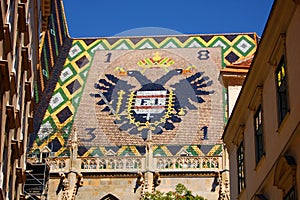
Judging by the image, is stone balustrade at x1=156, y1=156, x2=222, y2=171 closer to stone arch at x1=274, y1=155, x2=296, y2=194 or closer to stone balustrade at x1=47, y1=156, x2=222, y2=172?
stone balustrade at x1=47, y1=156, x2=222, y2=172

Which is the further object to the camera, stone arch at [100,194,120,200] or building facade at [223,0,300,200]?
stone arch at [100,194,120,200]

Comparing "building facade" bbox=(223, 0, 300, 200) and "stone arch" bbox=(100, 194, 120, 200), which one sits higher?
"stone arch" bbox=(100, 194, 120, 200)

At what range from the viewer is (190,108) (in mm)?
29203

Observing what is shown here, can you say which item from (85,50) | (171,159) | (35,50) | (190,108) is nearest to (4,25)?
(35,50)

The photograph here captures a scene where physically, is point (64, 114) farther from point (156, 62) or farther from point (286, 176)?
point (286, 176)

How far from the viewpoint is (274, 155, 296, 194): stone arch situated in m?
9.63

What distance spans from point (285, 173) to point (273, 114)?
4.27ft

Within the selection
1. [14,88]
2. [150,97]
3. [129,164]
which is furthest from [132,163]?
[14,88]

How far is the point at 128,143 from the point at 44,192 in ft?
15.6

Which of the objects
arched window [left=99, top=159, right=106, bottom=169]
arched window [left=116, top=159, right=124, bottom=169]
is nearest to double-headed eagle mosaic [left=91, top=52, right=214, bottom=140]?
arched window [left=116, top=159, right=124, bottom=169]

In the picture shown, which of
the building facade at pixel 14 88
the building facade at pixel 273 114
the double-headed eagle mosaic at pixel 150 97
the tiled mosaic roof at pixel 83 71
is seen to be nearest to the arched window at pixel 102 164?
the tiled mosaic roof at pixel 83 71

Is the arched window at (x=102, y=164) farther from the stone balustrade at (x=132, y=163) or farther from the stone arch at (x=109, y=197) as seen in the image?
the stone arch at (x=109, y=197)

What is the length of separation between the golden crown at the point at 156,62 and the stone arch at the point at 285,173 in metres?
21.3

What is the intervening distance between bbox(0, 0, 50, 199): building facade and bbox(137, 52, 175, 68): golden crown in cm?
1514
